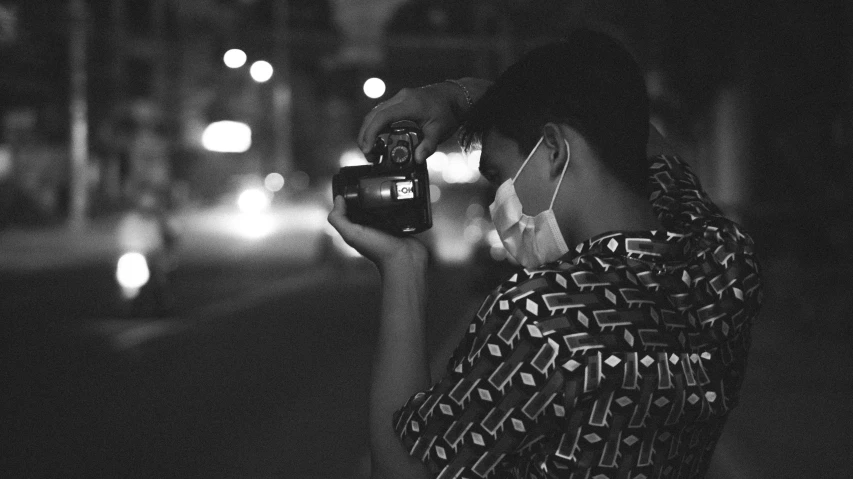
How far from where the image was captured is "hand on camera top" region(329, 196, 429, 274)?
172 centimetres

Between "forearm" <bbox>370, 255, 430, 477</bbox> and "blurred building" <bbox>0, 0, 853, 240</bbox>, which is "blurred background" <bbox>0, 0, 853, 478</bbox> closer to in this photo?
"blurred building" <bbox>0, 0, 853, 240</bbox>

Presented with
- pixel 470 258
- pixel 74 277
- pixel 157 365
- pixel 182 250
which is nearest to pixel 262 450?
pixel 157 365

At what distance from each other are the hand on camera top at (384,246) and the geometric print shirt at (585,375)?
0.74 feet

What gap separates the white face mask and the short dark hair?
0.06 metres

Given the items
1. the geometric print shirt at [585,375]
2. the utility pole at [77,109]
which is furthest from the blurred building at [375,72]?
the utility pole at [77,109]

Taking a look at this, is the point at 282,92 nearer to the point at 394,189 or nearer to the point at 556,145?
the point at 394,189

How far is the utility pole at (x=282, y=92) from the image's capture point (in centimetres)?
544

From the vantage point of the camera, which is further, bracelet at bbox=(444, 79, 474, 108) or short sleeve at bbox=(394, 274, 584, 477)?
bracelet at bbox=(444, 79, 474, 108)

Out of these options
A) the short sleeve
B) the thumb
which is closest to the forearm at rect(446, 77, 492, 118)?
the thumb

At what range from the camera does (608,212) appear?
160cm

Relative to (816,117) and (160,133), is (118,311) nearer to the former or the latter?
(816,117)

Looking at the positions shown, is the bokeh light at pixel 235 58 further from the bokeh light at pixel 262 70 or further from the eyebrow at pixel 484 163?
the eyebrow at pixel 484 163

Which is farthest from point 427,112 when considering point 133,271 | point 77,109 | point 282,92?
point 282,92

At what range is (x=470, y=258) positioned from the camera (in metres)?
18.0
